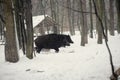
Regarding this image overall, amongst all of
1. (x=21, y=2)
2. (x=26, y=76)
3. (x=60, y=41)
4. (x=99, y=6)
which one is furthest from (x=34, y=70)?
(x=99, y=6)

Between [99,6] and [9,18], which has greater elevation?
[99,6]

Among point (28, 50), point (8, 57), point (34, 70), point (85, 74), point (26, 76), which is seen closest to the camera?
point (85, 74)

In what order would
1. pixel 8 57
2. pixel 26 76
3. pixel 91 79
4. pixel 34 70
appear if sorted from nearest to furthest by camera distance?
pixel 91 79 → pixel 26 76 → pixel 34 70 → pixel 8 57

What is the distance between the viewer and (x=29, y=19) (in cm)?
1157

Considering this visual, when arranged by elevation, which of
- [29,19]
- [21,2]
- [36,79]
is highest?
[21,2]

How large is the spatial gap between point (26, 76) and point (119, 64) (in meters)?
3.20

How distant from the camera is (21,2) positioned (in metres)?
12.8

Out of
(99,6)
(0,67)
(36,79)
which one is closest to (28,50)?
(0,67)

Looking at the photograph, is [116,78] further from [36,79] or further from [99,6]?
[99,6]

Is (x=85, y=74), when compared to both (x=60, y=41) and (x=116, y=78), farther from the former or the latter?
(x=60, y=41)

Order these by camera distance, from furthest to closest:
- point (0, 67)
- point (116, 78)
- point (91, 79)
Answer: point (0, 67), point (91, 79), point (116, 78)

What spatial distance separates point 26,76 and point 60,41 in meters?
8.77

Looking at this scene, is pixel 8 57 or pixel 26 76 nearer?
pixel 26 76

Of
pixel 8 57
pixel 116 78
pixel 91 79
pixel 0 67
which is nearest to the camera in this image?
pixel 116 78
